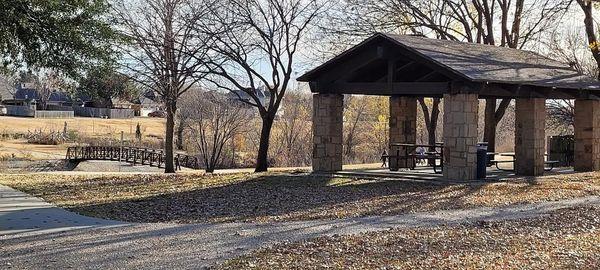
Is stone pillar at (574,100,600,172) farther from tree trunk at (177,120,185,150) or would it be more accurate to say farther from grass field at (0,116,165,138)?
grass field at (0,116,165,138)

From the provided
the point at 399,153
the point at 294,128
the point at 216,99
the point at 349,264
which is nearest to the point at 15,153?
the point at 216,99

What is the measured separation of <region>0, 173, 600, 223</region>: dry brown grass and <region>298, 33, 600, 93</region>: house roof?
102 inches

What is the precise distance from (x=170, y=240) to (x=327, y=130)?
1075cm

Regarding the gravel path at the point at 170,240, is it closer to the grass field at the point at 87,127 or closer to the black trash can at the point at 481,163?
the black trash can at the point at 481,163

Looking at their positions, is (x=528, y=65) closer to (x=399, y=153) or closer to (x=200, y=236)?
(x=399, y=153)

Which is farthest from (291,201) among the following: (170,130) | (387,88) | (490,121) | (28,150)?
(28,150)

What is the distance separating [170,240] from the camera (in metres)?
9.59

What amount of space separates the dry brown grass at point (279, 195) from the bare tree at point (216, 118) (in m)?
21.8

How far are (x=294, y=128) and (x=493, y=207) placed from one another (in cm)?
4153

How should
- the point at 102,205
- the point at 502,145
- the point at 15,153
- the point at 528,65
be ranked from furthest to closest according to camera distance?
1. the point at 502,145
2. the point at 15,153
3. the point at 528,65
4. the point at 102,205

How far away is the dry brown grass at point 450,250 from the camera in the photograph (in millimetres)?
7820

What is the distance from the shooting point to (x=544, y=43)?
103 feet

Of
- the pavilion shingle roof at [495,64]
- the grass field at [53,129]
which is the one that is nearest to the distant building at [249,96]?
the pavilion shingle roof at [495,64]

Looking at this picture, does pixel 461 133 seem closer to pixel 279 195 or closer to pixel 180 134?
pixel 279 195
